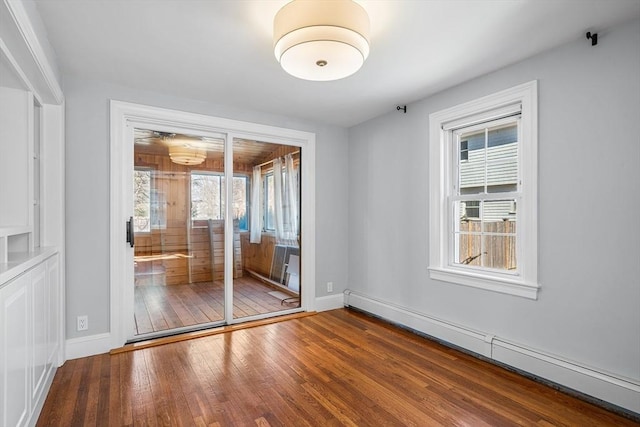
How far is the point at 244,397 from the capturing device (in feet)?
7.41

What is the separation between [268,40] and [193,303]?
285cm

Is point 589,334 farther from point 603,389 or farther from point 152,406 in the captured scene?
point 152,406

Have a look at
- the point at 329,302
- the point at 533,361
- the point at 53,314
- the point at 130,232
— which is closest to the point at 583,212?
the point at 533,361

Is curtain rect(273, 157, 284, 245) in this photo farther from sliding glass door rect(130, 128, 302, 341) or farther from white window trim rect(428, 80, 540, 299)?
white window trim rect(428, 80, 540, 299)

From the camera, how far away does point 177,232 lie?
11.6ft

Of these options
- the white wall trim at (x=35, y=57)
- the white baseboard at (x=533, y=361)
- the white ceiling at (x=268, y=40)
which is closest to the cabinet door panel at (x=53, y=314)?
the white wall trim at (x=35, y=57)

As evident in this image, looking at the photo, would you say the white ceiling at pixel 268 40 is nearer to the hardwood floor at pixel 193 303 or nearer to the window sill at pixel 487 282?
the window sill at pixel 487 282

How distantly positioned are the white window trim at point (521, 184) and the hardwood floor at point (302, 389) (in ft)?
2.32

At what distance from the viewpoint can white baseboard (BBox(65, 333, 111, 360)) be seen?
2838 millimetres

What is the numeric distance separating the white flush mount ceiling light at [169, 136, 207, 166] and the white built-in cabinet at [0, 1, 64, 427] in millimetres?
977

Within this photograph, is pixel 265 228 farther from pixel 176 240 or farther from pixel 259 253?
pixel 176 240

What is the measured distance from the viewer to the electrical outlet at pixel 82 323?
9.52 ft

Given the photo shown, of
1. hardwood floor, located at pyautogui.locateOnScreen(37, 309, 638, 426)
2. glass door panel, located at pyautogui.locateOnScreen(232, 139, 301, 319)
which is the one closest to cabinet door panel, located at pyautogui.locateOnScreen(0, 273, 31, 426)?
hardwood floor, located at pyautogui.locateOnScreen(37, 309, 638, 426)

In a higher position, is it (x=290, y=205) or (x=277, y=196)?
(x=277, y=196)
